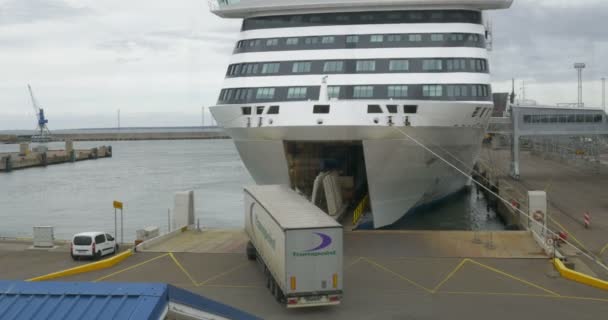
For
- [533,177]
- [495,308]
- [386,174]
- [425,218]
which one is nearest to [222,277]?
[495,308]

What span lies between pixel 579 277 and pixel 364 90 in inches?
410

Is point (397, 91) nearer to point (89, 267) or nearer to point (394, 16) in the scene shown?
point (394, 16)

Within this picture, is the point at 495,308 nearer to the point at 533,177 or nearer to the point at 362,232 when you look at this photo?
the point at 362,232

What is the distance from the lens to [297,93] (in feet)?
78.6

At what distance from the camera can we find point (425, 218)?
32.6 meters

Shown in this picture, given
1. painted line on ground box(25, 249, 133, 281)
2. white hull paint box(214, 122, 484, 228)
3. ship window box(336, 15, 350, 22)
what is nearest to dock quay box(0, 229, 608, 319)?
painted line on ground box(25, 249, 133, 281)

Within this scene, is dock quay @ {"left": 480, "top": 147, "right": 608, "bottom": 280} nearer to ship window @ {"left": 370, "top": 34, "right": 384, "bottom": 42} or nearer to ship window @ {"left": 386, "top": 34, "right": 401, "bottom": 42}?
ship window @ {"left": 386, "top": 34, "right": 401, "bottom": 42}

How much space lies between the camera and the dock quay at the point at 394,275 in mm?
13812

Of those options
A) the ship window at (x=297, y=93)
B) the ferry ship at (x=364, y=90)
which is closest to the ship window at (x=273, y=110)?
the ferry ship at (x=364, y=90)

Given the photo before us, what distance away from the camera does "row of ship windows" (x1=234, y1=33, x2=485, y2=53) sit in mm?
24453

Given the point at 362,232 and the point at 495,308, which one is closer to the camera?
the point at 495,308

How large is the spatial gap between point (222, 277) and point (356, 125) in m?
7.45

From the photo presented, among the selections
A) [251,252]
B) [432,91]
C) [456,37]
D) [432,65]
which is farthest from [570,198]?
[251,252]

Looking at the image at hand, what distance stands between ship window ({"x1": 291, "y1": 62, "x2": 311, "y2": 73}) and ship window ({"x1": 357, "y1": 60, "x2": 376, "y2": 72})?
192 centimetres
